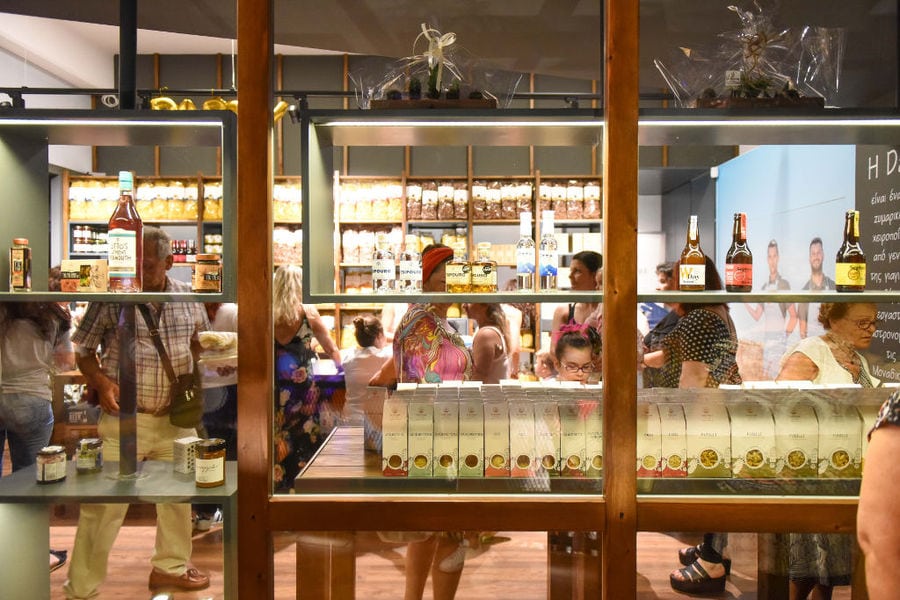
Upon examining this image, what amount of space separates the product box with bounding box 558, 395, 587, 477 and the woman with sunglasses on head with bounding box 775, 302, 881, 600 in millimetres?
780

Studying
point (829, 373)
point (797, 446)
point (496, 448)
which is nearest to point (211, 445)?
point (496, 448)

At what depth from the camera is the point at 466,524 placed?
1779mm

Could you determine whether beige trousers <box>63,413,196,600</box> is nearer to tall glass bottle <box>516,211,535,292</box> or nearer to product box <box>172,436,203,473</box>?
product box <box>172,436,203,473</box>

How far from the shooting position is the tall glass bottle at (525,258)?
1909 mm

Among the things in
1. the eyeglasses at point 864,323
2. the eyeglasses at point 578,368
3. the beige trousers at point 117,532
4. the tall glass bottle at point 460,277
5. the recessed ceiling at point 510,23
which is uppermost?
the recessed ceiling at point 510,23

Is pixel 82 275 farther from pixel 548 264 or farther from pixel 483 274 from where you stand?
pixel 548 264

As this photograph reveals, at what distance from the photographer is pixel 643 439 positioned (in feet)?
6.06

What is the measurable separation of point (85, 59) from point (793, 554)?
244 inches

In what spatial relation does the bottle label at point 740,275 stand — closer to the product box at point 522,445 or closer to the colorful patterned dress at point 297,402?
the product box at point 522,445

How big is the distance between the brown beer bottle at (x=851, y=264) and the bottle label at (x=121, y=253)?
2.12 m

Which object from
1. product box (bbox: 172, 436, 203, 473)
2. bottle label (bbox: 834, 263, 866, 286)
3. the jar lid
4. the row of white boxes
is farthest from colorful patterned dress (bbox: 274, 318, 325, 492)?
bottle label (bbox: 834, 263, 866, 286)

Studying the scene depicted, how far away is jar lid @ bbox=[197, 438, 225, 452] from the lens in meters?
1.92

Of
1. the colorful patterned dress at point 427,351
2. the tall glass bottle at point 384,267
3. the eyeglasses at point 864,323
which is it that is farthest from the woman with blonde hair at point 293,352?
the eyeglasses at point 864,323

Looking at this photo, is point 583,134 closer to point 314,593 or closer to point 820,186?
point 314,593
